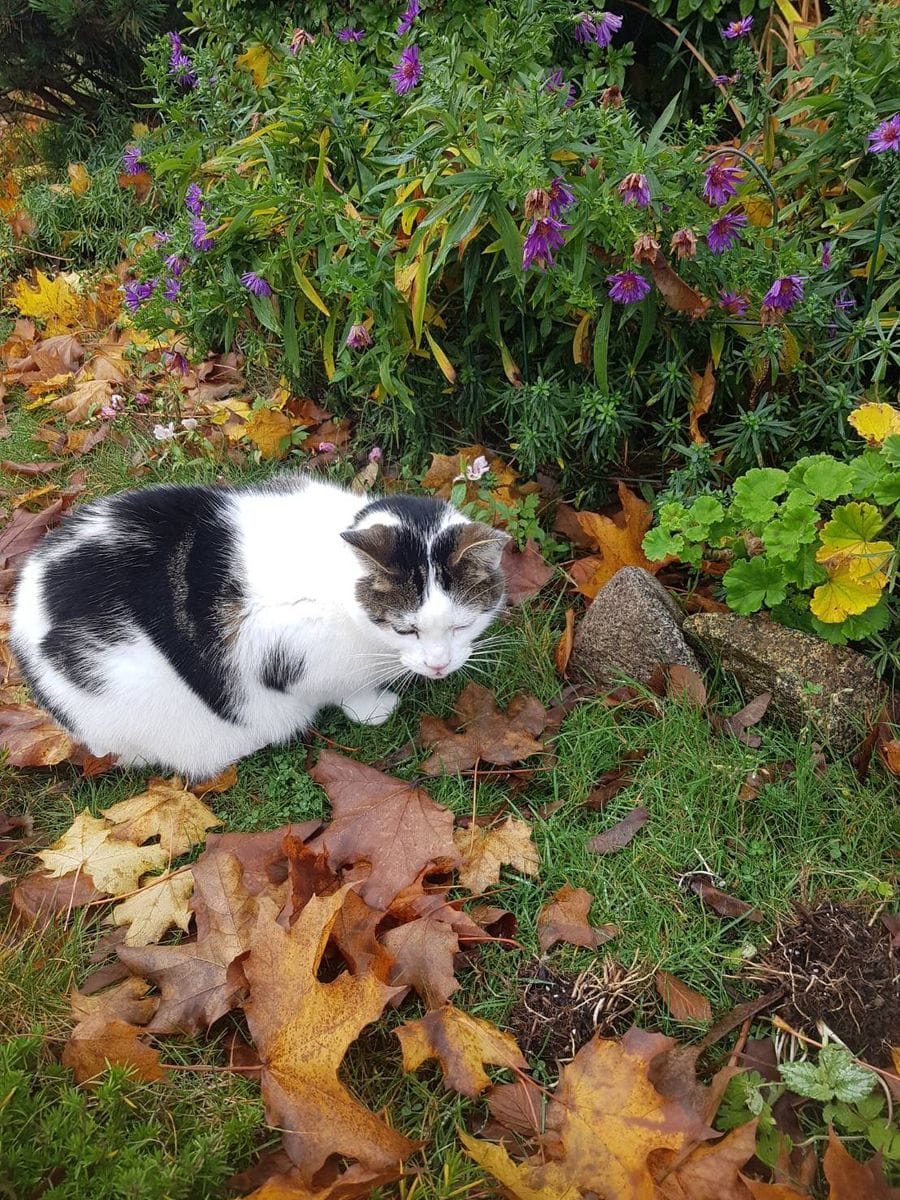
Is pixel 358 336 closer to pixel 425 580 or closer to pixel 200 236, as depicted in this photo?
pixel 200 236

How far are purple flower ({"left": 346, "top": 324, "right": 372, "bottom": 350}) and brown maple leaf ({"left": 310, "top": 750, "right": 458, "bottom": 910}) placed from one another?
1.39 metres

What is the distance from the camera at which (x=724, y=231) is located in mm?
2160

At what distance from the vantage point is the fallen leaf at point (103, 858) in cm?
212

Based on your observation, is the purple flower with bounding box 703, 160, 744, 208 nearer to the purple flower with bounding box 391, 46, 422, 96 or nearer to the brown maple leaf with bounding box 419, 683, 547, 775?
the purple flower with bounding box 391, 46, 422, 96

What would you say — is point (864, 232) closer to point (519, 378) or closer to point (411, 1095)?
point (519, 378)

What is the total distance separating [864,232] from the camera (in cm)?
234

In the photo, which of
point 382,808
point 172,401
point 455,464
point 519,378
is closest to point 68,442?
point 172,401

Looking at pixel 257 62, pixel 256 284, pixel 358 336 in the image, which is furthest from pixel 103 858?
pixel 257 62

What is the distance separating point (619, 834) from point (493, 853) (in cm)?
33

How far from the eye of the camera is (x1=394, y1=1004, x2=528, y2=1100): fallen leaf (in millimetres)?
1646

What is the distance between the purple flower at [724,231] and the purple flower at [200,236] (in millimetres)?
1689

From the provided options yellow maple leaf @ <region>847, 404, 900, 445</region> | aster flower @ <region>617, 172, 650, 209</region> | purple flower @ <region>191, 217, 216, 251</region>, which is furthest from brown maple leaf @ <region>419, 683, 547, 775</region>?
purple flower @ <region>191, 217, 216, 251</region>

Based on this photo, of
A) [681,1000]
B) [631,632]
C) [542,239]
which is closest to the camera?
[681,1000]

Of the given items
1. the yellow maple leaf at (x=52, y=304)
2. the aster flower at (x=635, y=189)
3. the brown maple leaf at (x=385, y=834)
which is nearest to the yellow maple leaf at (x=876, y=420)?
the aster flower at (x=635, y=189)
